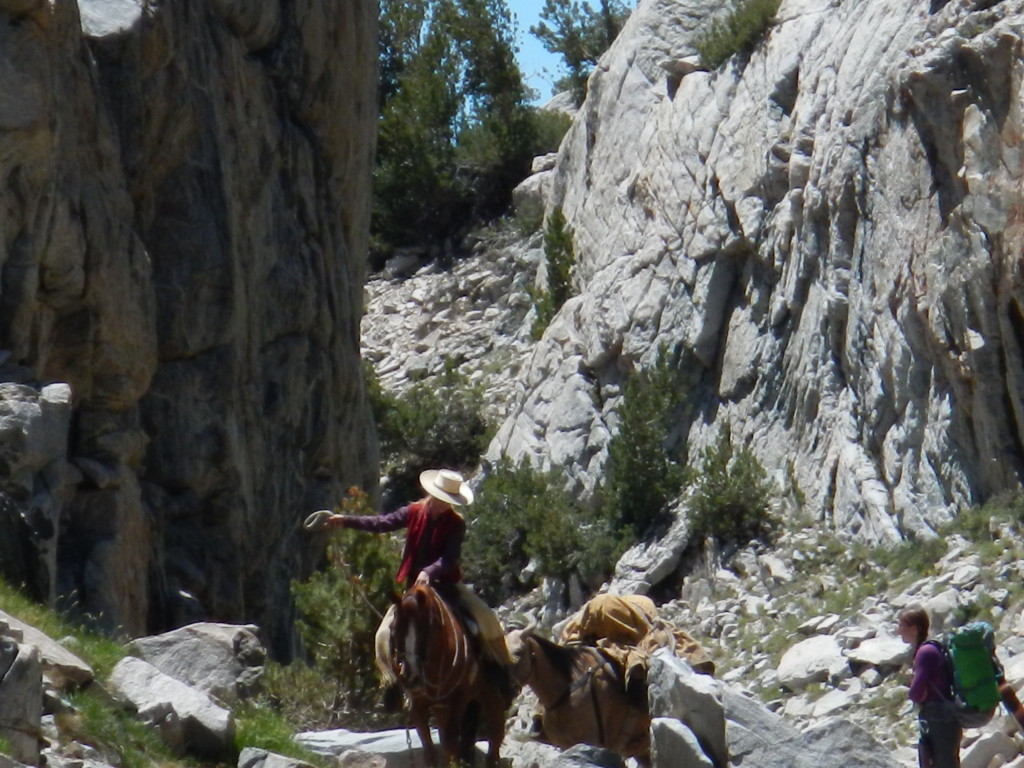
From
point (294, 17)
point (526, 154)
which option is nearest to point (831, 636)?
point (294, 17)

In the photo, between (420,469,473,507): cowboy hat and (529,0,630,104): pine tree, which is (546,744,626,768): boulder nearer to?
(420,469,473,507): cowboy hat

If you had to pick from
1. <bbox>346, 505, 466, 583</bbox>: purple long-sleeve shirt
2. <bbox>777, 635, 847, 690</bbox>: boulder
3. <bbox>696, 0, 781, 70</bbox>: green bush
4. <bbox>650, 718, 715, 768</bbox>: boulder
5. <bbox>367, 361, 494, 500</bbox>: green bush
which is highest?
<bbox>696, 0, 781, 70</bbox>: green bush

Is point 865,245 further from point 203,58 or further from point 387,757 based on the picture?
point 387,757

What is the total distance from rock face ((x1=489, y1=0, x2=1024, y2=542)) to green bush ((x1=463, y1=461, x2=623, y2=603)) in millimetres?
1097

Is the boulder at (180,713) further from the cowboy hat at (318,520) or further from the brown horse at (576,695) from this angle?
the brown horse at (576,695)

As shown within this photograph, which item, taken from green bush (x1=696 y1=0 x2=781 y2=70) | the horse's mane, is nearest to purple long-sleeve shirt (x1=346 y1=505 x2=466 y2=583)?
the horse's mane

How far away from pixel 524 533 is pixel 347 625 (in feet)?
40.9

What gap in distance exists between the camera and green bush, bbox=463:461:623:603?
24125 mm

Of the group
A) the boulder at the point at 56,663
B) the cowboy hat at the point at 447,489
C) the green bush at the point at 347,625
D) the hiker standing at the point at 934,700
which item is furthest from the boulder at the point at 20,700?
the green bush at the point at 347,625

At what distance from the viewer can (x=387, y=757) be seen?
8922 mm

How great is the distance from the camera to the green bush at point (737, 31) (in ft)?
87.2

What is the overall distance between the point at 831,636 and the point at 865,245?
604 cm

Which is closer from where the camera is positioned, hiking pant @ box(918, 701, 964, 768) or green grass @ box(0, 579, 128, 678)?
green grass @ box(0, 579, 128, 678)

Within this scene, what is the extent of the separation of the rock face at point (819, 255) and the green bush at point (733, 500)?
A: 1.79 feet
